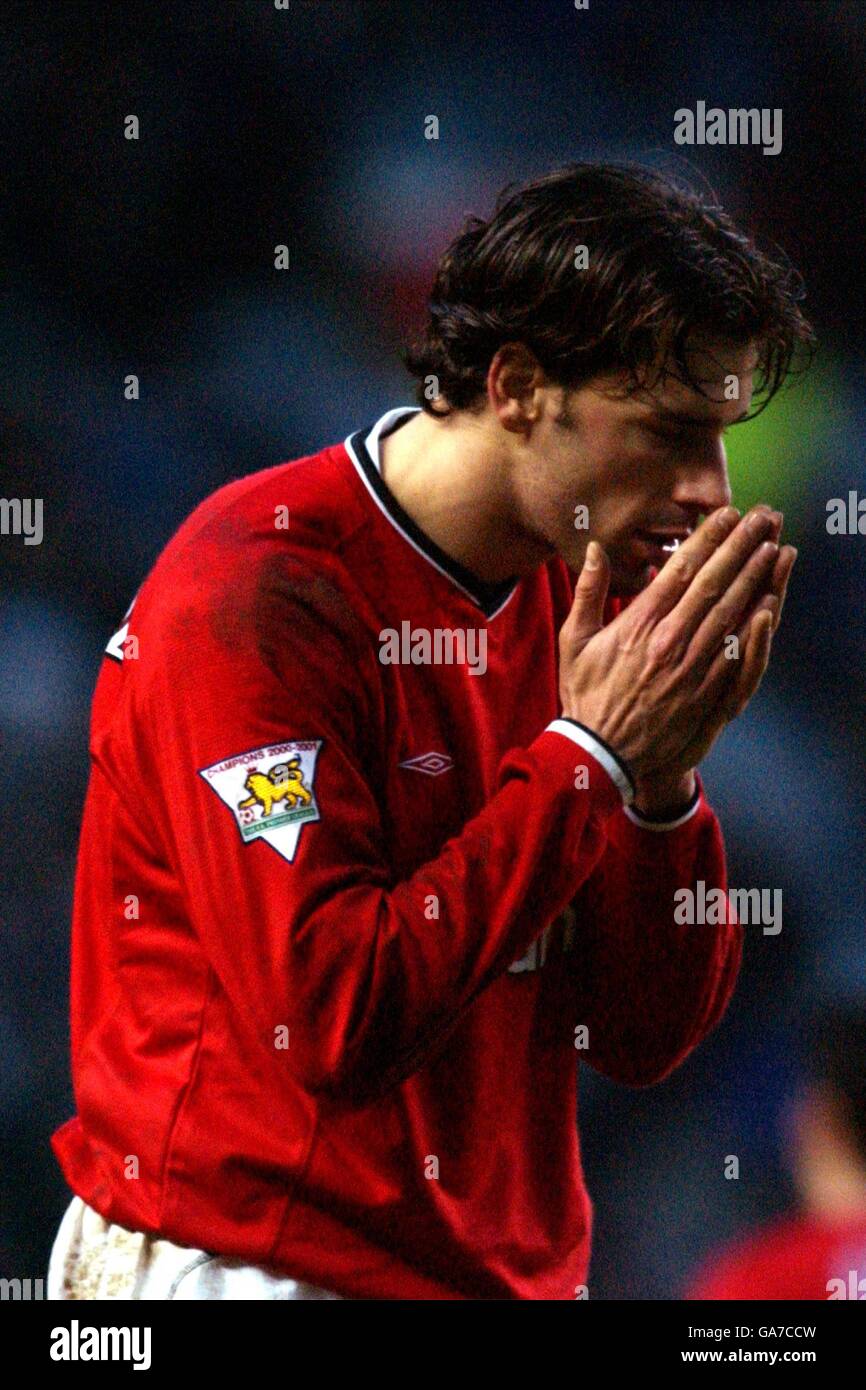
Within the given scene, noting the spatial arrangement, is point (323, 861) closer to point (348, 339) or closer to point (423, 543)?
point (423, 543)

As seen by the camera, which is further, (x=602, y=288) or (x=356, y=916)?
(x=602, y=288)

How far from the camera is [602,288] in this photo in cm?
141

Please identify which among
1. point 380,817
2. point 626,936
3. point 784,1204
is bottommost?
point 784,1204

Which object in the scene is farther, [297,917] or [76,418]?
[76,418]

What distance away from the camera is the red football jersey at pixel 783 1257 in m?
1.99

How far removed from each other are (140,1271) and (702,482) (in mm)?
783

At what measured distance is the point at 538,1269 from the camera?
4.62ft

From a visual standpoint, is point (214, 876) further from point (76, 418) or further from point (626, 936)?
point (76, 418)

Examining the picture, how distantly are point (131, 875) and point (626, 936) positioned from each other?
0.42 metres

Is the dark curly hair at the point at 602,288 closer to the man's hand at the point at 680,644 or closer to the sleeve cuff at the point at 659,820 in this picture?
the man's hand at the point at 680,644

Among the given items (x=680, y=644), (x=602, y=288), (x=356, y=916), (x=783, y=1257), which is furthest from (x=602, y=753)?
(x=783, y=1257)

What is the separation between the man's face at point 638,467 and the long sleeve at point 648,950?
23 centimetres

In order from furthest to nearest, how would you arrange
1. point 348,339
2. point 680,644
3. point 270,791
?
point 348,339 → point 680,644 → point 270,791
